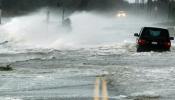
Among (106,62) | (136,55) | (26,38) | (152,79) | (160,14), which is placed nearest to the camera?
(152,79)

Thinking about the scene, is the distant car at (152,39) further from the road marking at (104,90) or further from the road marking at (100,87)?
the road marking at (104,90)

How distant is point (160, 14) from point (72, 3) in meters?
25.5

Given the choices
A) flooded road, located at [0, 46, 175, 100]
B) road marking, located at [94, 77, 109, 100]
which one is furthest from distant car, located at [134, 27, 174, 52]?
road marking, located at [94, 77, 109, 100]

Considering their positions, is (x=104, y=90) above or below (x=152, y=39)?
below

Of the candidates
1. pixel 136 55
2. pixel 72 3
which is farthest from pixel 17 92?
pixel 72 3

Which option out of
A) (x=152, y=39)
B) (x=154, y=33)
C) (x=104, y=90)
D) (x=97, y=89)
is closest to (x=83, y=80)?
(x=97, y=89)

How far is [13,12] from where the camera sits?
11706cm

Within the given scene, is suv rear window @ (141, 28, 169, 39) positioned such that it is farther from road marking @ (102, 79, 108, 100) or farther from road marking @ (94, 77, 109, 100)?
road marking @ (102, 79, 108, 100)

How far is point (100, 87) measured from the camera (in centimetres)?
1830

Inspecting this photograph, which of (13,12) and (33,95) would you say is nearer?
(33,95)

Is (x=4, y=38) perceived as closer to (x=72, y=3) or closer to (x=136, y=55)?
(x=136, y=55)

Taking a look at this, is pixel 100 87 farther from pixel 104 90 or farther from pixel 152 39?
pixel 152 39

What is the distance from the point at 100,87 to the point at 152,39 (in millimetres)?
18590

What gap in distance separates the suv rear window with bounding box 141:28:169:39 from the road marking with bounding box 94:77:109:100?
15370 millimetres
